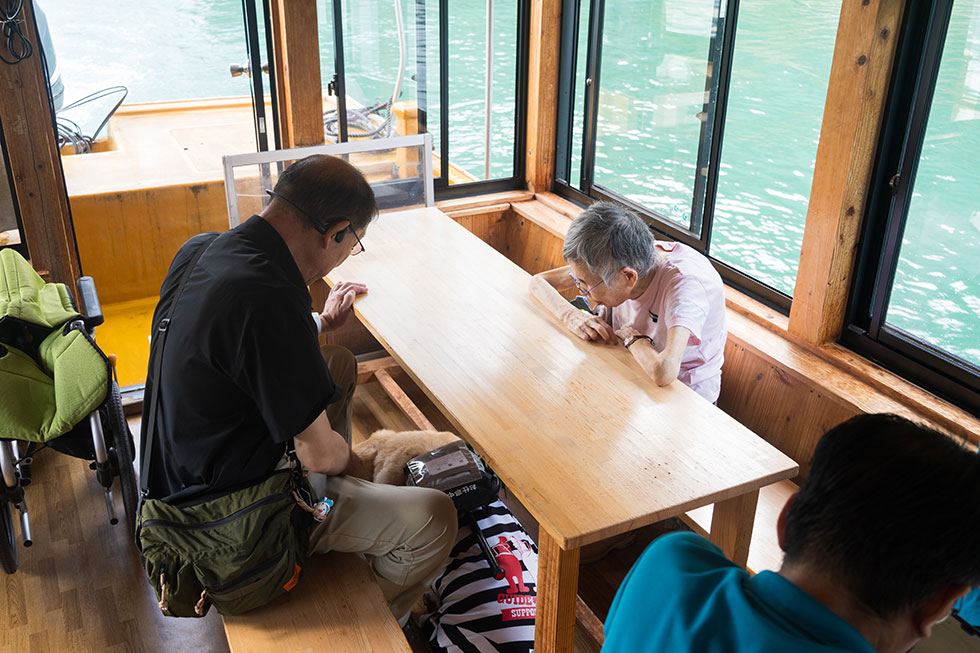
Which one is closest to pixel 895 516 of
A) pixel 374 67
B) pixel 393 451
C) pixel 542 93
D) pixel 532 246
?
pixel 393 451

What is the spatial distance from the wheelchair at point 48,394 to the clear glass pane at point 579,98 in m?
2.42

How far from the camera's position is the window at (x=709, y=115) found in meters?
2.87

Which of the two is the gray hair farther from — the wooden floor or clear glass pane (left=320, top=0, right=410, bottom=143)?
clear glass pane (left=320, top=0, right=410, bottom=143)

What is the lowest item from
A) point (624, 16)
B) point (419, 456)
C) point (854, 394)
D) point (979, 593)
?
point (419, 456)

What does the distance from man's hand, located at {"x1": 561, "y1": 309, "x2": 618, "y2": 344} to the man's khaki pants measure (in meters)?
0.66

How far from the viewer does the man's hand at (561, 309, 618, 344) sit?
8.11 feet

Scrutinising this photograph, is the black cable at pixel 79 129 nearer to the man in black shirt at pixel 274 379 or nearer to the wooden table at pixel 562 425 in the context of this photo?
the wooden table at pixel 562 425

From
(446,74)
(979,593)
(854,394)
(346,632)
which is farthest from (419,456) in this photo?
(446,74)

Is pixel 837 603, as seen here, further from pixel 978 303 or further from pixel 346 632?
pixel 978 303

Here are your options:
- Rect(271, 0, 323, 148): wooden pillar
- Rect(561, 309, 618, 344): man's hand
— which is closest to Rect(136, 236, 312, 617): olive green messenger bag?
Rect(561, 309, 618, 344): man's hand

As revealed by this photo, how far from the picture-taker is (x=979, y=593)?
4.96ft

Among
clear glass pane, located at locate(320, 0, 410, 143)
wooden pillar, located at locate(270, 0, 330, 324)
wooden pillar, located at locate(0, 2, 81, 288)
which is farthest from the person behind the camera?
clear glass pane, located at locate(320, 0, 410, 143)

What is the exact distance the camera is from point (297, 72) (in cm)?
353

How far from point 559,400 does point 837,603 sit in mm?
1214
